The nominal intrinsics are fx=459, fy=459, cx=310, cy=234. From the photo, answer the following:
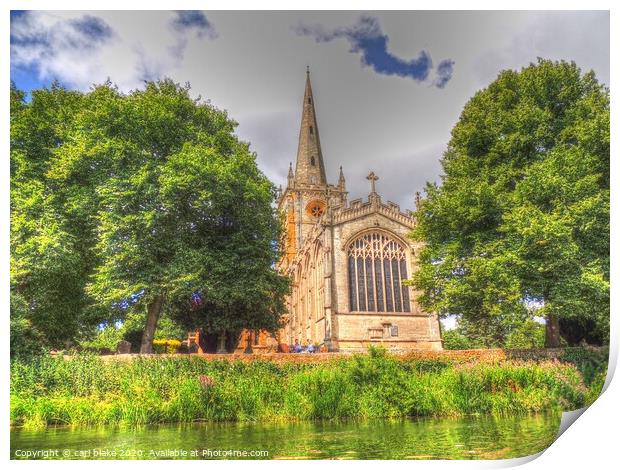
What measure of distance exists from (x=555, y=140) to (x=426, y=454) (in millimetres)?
10876

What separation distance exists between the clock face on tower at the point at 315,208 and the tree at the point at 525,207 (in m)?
31.4

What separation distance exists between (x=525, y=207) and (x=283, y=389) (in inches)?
337

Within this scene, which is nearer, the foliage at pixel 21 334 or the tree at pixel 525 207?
the foliage at pixel 21 334

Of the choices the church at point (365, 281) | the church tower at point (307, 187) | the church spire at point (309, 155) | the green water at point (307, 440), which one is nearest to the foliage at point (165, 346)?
the church at point (365, 281)

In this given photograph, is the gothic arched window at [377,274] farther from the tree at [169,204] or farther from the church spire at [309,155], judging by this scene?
the church spire at [309,155]

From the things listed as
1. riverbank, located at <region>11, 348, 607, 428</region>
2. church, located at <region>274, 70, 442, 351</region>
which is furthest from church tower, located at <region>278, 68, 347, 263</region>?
riverbank, located at <region>11, 348, 607, 428</region>

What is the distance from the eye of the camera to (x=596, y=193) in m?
11.8

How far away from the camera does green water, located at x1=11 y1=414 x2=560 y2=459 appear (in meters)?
7.39

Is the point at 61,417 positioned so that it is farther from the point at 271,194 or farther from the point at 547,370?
the point at 547,370

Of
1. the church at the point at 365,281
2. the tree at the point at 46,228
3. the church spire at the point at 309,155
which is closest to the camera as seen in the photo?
the tree at the point at 46,228

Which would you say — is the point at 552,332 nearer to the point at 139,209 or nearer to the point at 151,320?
the point at 151,320

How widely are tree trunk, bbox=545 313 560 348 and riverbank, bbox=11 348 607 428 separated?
51.4 inches

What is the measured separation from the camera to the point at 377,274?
93.0 ft

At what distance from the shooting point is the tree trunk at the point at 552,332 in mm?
14179
